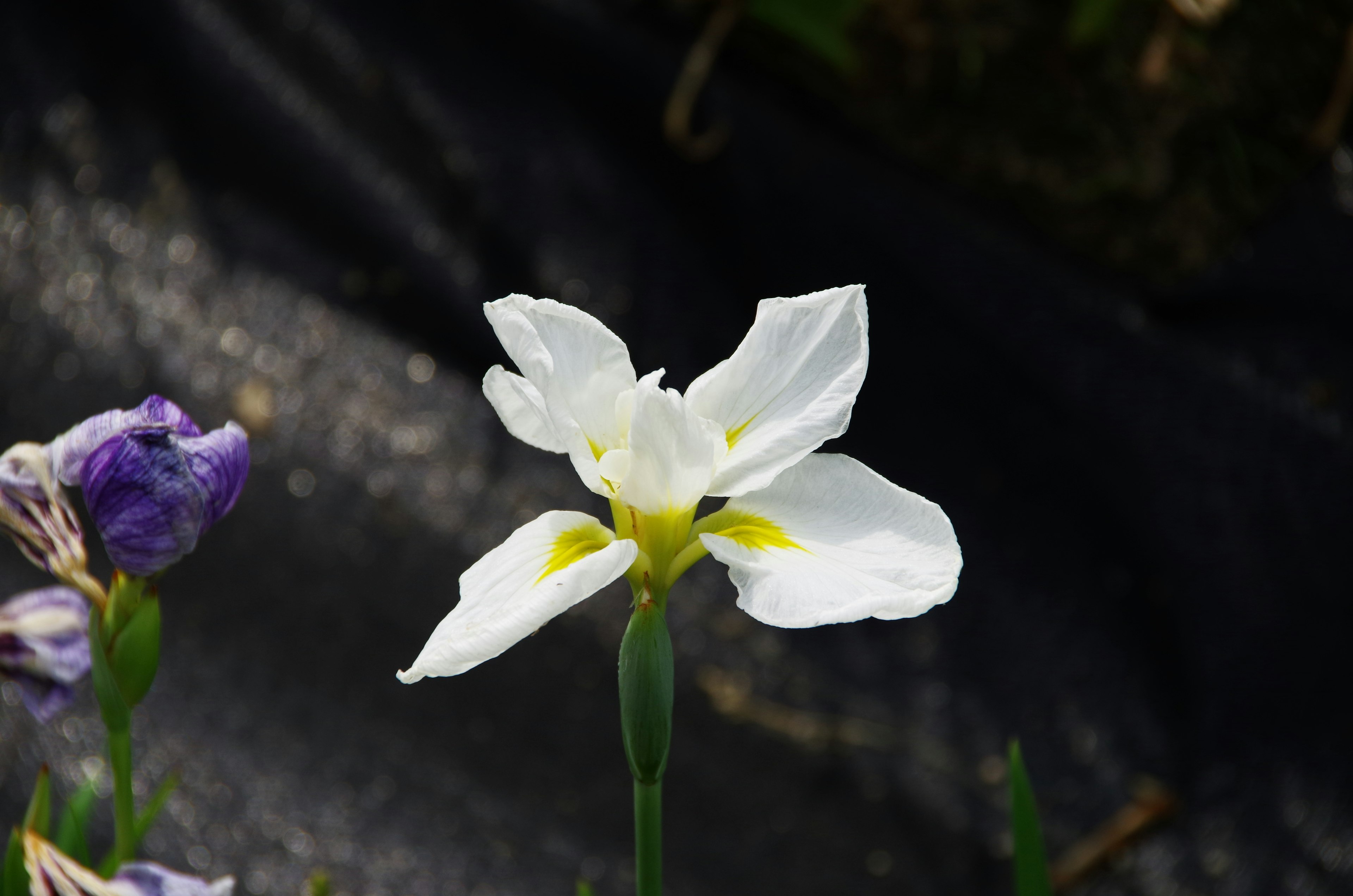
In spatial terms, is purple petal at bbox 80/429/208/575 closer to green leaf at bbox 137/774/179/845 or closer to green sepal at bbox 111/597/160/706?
green sepal at bbox 111/597/160/706

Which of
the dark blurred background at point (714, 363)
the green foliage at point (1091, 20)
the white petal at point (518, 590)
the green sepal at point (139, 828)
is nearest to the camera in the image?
the white petal at point (518, 590)

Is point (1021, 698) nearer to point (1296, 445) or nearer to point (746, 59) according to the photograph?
point (1296, 445)

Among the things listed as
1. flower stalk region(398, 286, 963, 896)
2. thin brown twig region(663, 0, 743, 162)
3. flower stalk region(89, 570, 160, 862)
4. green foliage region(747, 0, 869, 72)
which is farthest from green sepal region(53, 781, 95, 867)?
green foliage region(747, 0, 869, 72)

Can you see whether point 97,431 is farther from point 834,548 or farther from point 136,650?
point 834,548

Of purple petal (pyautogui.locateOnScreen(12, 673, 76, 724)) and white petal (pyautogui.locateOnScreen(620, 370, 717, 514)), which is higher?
white petal (pyautogui.locateOnScreen(620, 370, 717, 514))

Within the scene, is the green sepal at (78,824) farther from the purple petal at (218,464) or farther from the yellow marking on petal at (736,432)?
the yellow marking on petal at (736,432)

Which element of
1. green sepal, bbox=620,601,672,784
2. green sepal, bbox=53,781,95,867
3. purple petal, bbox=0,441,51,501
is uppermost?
green sepal, bbox=620,601,672,784

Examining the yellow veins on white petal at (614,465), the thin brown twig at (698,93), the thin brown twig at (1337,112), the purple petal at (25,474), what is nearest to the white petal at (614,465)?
the yellow veins on white petal at (614,465)
